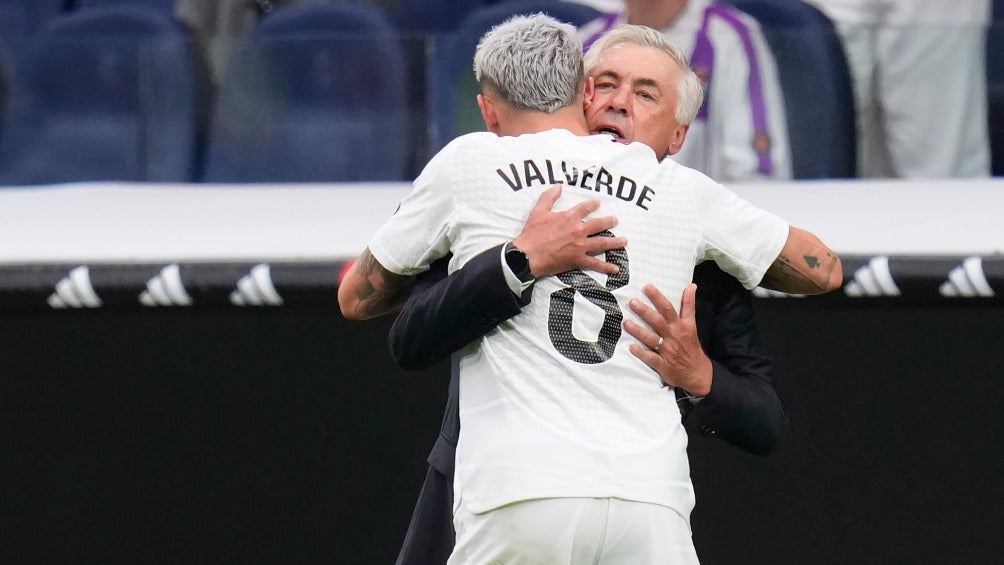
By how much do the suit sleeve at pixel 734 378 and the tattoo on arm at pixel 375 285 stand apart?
16.4 inches

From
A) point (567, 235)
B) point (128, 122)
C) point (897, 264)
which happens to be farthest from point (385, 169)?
point (567, 235)

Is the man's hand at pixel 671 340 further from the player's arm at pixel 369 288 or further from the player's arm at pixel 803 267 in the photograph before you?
the player's arm at pixel 369 288

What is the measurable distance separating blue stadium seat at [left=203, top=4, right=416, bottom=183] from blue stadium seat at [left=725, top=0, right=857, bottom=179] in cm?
79

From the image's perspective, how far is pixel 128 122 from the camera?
10.5ft

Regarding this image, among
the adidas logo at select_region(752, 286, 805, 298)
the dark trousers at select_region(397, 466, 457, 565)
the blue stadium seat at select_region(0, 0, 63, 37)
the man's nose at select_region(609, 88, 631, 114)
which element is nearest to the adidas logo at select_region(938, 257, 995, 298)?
the adidas logo at select_region(752, 286, 805, 298)

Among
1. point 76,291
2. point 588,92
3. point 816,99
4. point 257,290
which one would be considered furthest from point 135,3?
point 588,92

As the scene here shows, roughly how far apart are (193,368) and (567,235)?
1126 mm

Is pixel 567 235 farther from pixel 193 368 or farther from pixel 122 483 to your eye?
pixel 122 483

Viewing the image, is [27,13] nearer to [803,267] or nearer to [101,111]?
[101,111]

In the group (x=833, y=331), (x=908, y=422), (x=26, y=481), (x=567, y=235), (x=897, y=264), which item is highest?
(x=567, y=235)

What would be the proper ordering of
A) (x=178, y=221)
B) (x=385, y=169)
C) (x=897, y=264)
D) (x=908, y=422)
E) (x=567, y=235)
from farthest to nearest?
(x=385, y=169) → (x=178, y=221) → (x=908, y=422) → (x=897, y=264) → (x=567, y=235)

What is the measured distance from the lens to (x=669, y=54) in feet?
6.61

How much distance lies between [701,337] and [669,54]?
395 millimetres

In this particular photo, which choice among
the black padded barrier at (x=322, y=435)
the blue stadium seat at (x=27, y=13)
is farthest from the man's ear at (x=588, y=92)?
the blue stadium seat at (x=27, y=13)
